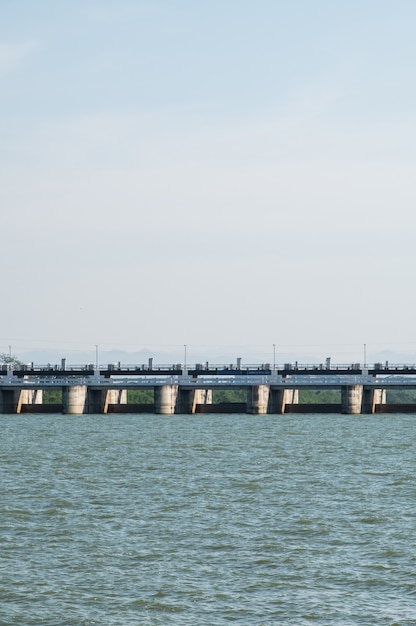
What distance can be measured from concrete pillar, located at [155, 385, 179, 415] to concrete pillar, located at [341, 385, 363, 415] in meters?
25.8

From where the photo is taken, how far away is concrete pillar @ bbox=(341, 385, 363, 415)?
16212cm

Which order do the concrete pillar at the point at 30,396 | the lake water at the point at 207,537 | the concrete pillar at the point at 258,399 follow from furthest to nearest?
the concrete pillar at the point at 30,396 → the concrete pillar at the point at 258,399 → the lake water at the point at 207,537

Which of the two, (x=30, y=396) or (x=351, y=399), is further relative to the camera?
(x=30, y=396)

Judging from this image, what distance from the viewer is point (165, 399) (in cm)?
16175

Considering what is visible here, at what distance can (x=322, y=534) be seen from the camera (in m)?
46.1

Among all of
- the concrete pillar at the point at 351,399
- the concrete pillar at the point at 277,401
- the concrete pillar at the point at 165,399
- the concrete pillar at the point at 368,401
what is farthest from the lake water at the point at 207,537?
the concrete pillar at the point at 368,401

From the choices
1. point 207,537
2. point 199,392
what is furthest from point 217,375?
point 207,537

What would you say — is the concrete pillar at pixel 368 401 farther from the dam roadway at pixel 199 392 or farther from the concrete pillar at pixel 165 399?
the concrete pillar at pixel 165 399

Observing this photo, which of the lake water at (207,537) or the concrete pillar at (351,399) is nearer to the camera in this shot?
the lake water at (207,537)

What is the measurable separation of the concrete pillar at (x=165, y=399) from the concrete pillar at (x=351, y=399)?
25.8 metres

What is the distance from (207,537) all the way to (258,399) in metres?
116

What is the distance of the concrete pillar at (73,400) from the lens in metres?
161

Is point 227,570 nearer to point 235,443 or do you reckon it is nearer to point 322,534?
point 322,534

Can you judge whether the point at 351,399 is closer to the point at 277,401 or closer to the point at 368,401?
the point at 368,401
